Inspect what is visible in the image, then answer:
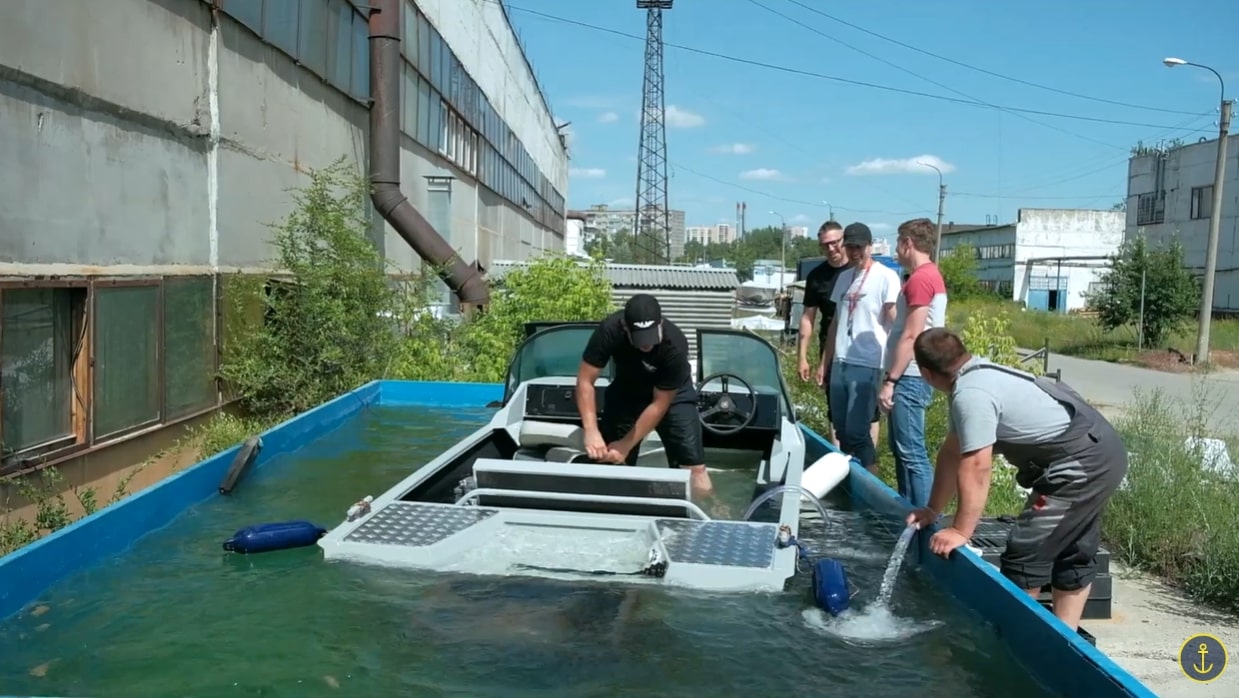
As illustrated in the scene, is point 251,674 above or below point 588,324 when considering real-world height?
below

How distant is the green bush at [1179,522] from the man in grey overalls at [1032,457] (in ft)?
7.84

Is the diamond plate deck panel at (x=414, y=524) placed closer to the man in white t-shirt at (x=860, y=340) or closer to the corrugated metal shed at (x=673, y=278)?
the man in white t-shirt at (x=860, y=340)

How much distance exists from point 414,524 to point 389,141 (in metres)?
11.8

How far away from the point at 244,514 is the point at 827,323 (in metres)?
5.03

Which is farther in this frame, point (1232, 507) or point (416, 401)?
point (416, 401)

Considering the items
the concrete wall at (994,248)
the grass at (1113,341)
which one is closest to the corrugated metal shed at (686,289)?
the grass at (1113,341)

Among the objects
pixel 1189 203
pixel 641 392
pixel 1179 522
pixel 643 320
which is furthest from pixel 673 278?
pixel 1189 203

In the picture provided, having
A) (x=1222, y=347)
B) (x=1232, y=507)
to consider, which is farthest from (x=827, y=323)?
(x=1222, y=347)

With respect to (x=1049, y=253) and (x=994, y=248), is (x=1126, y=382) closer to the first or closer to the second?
(x=1049, y=253)

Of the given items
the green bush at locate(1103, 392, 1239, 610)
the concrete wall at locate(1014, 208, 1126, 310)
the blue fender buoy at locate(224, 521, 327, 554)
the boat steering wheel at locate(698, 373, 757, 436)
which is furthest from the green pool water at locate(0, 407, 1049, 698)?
the concrete wall at locate(1014, 208, 1126, 310)

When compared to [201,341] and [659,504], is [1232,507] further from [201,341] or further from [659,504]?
[201,341]

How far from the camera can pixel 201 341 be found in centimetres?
966

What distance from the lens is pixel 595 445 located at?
241 inches

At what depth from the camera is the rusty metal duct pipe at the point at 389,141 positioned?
15.5m
